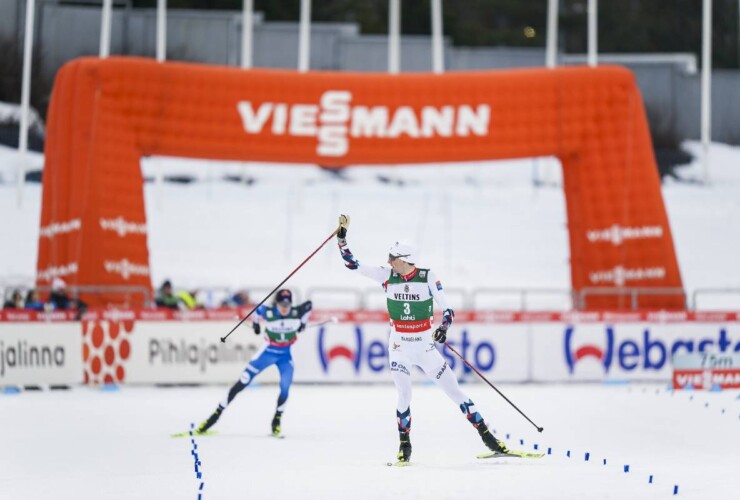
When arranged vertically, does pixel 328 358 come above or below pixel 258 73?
below

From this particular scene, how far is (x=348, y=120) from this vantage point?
25281 millimetres

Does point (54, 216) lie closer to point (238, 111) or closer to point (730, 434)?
point (238, 111)

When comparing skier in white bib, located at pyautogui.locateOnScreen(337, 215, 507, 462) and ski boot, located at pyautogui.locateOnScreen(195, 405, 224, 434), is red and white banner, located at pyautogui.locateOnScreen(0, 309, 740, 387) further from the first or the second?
skier in white bib, located at pyautogui.locateOnScreen(337, 215, 507, 462)

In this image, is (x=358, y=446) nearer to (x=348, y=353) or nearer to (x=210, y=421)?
(x=210, y=421)

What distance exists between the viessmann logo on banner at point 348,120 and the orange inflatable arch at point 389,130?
0.07 ft

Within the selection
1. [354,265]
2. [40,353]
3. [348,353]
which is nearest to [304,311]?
[354,265]

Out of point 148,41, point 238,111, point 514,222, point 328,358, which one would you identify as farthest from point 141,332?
point 148,41

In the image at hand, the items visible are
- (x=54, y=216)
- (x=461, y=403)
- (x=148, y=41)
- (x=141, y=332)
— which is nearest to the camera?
(x=461, y=403)

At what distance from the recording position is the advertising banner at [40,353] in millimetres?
21359

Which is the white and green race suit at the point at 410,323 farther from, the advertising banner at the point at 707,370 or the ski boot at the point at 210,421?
the advertising banner at the point at 707,370

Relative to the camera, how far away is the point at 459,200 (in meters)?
39.4

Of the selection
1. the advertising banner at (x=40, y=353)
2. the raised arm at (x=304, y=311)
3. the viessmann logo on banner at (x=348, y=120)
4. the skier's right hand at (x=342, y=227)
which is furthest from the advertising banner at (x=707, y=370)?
the skier's right hand at (x=342, y=227)

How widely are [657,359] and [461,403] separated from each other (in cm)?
1220

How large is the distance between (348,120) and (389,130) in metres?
0.85
